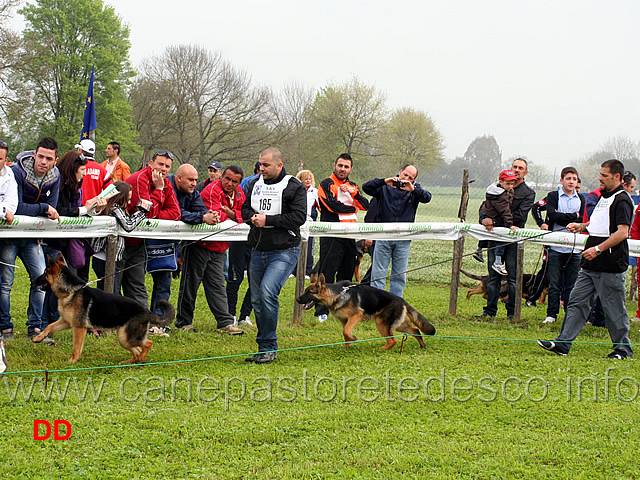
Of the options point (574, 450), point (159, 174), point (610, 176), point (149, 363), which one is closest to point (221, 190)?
point (159, 174)

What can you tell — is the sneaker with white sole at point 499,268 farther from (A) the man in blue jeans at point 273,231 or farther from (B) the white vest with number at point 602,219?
(A) the man in blue jeans at point 273,231

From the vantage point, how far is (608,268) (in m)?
6.90

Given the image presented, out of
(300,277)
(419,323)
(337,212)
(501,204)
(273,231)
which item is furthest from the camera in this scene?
(501,204)

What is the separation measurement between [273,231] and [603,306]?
3.89 m

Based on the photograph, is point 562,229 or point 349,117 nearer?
point 562,229

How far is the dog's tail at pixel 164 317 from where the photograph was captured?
6048 mm

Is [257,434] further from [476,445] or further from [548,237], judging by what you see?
[548,237]

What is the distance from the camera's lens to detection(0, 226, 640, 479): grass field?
12.8 ft

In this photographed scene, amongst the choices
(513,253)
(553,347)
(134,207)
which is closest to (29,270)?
(134,207)

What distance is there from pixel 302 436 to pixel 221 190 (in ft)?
Result: 14.5

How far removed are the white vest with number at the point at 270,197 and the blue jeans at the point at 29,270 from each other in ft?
7.95

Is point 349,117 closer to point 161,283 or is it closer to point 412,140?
point 412,140

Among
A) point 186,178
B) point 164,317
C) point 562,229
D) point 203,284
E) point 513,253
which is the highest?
point 186,178

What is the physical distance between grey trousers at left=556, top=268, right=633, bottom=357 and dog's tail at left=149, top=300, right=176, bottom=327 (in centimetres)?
432
